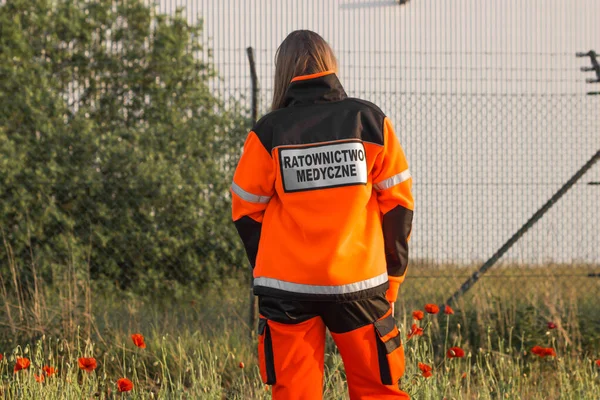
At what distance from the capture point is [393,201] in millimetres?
2758

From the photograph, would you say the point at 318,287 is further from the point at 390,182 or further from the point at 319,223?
the point at 390,182

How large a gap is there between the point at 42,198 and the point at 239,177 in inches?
237

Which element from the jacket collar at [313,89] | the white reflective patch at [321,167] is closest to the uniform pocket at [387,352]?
the white reflective patch at [321,167]

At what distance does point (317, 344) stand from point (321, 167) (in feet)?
2.15

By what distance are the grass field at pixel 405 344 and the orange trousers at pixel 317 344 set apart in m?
0.76

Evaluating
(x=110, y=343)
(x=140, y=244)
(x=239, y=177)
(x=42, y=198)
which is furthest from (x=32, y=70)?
(x=239, y=177)

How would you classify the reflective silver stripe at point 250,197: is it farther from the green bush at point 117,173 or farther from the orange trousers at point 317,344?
the green bush at point 117,173

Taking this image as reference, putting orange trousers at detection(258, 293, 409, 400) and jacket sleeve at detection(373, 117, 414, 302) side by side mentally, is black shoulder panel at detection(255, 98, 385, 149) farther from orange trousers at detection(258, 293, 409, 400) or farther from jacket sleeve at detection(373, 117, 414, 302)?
orange trousers at detection(258, 293, 409, 400)

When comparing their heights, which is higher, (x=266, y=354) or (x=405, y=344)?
(x=266, y=354)

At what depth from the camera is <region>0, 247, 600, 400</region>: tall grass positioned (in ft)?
12.6

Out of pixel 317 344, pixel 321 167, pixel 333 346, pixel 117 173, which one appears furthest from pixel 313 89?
pixel 117 173

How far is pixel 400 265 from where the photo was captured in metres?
2.81

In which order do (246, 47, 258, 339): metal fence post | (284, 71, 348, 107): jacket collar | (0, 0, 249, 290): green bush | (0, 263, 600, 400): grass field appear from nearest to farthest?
(284, 71, 348, 107): jacket collar, (0, 263, 600, 400): grass field, (246, 47, 258, 339): metal fence post, (0, 0, 249, 290): green bush

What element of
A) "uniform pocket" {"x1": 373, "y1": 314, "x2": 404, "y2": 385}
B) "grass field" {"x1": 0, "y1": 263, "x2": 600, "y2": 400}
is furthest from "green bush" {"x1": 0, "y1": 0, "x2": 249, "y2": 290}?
"uniform pocket" {"x1": 373, "y1": 314, "x2": 404, "y2": 385}
